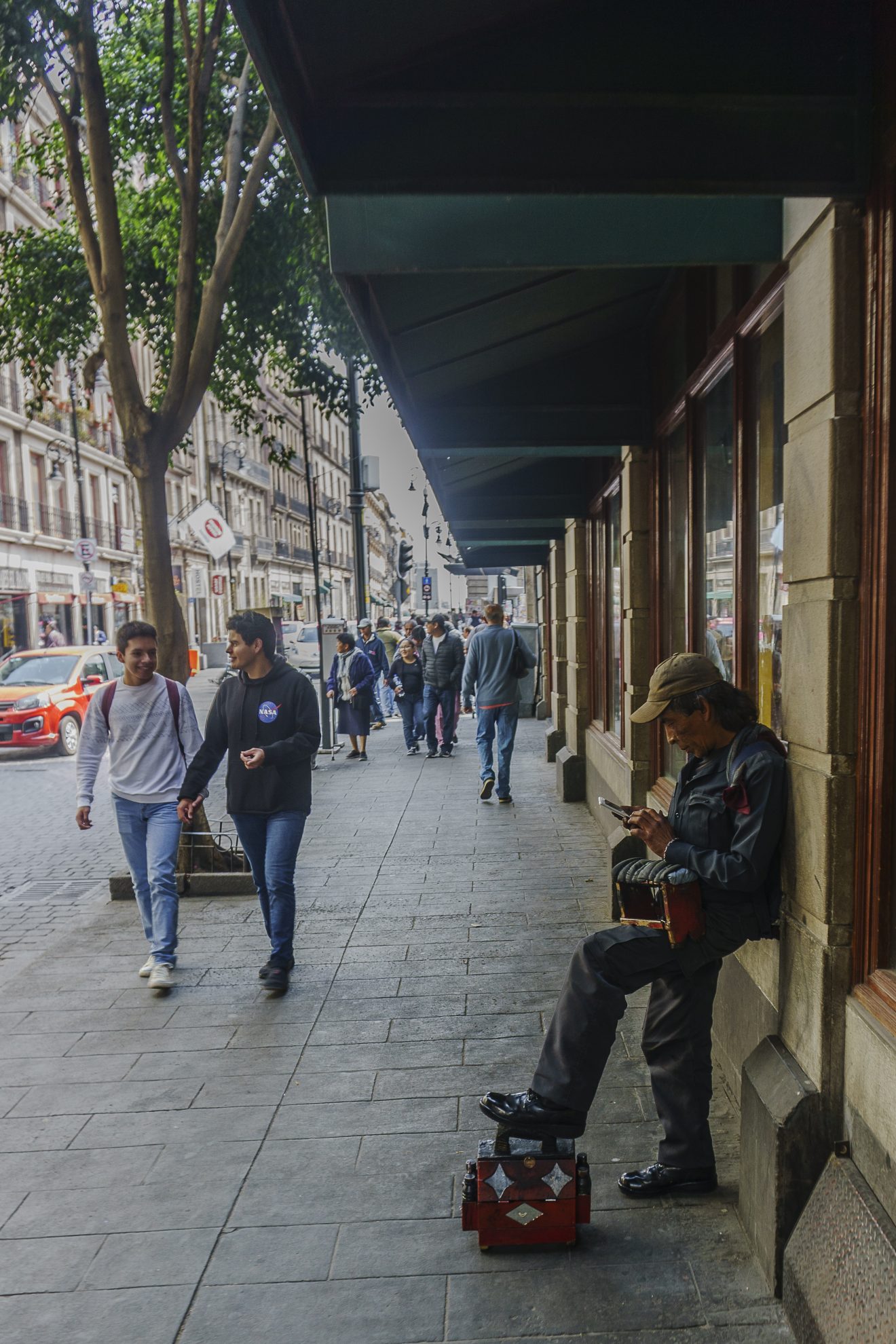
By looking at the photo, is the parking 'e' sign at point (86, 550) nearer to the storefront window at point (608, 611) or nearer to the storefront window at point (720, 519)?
the storefront window at point (608, 611)

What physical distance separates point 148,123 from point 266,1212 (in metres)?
→ 9.68

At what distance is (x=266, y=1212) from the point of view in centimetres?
356

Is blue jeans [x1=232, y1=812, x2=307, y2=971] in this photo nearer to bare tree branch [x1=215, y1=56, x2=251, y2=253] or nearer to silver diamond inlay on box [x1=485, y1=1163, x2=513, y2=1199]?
silver diamond inlay on box [x1=485, y1=1163, x2=513, y2=1199]

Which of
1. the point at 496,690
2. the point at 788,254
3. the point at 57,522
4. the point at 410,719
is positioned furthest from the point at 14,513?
the point at 788,254

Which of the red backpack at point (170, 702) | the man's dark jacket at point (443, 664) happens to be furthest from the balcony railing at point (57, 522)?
the red backpack at point (170, 702)

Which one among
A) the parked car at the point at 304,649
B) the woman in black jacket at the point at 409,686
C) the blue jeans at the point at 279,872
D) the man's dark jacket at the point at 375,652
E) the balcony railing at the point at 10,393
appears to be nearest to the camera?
the blue jeans at the point at 279,872

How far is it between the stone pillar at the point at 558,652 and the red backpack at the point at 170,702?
784 centimetres

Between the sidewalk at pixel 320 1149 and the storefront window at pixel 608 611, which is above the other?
the storefront window at pixel 608 611

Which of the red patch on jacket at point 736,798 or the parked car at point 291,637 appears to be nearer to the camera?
the red patch on jacket at point 736,798

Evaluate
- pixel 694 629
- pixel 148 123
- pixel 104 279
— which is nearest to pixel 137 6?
pixel 148 123

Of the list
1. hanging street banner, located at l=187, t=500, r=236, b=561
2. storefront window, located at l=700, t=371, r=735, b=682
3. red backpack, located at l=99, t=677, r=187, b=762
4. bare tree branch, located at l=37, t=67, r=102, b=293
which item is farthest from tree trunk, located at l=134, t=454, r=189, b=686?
hanging street banner, located at l=187, t=500, r=236, b=561

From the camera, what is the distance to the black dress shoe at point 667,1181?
140 inches

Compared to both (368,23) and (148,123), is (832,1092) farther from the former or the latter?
(148,123)

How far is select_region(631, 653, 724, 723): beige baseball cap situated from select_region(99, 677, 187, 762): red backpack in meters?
3.27
